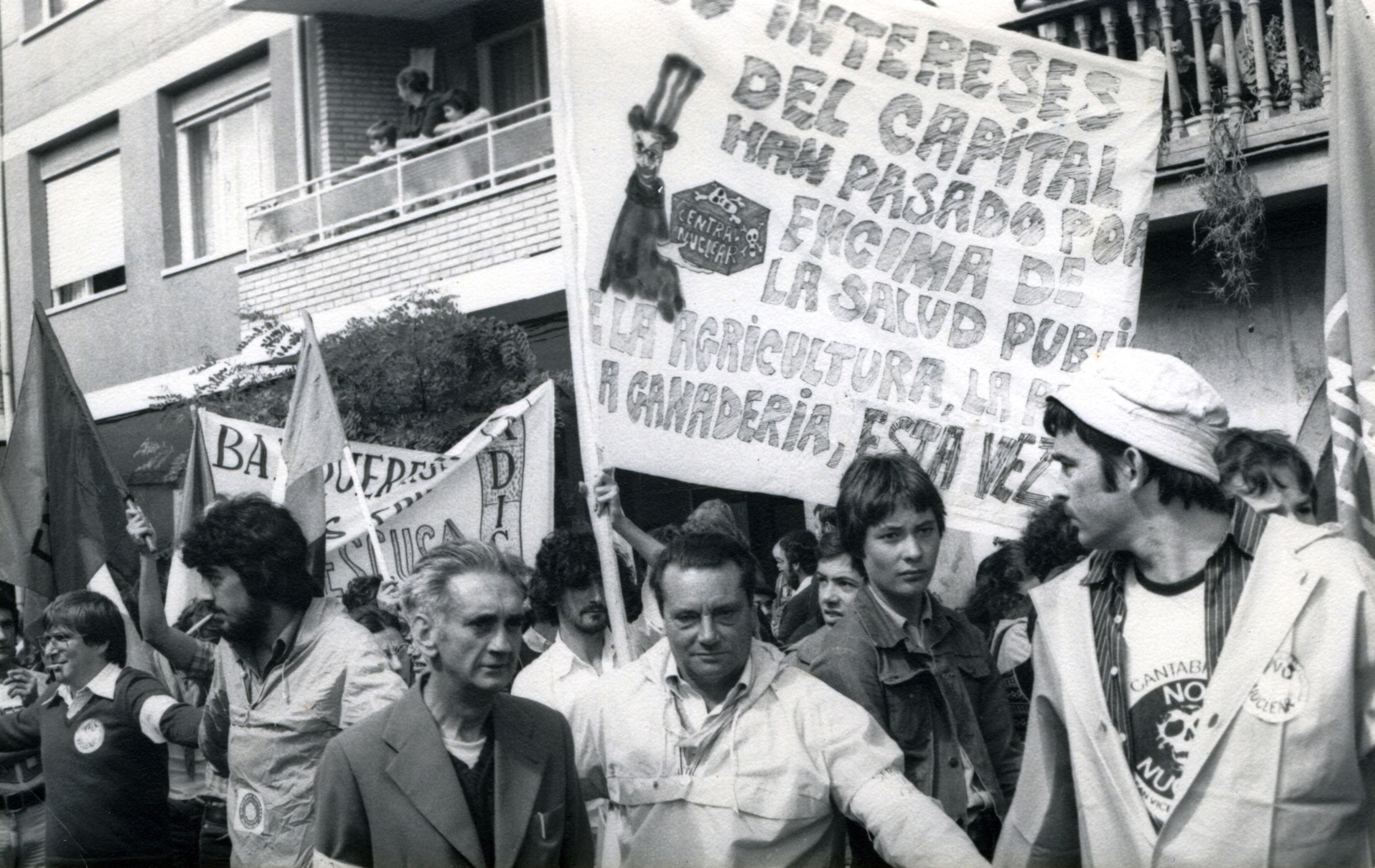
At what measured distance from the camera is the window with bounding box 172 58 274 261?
15758 mm

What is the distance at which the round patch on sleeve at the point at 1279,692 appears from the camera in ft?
8.81

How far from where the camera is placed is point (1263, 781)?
106 inches

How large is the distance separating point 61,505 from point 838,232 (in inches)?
165

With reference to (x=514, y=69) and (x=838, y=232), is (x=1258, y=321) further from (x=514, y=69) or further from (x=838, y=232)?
(x=514, y=69)

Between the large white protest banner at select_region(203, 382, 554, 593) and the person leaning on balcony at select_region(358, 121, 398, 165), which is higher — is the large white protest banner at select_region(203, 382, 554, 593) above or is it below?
below

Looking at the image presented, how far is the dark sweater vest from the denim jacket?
274 centimetres

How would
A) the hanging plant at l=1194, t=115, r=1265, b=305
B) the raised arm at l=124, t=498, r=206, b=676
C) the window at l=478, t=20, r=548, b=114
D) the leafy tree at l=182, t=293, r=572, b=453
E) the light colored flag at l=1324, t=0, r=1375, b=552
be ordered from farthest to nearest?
1. the window at l=478, t=20, r=548, b=114
2. the leafy tree at l=182, t=293, r=572, b=453
3. the hanging plant at l=1194, t=115, r=1265, b=305
4. the raised arm at l=124, t=498, r=206, b=676
5. the light colored flag at l=1324, t=0, r=1375, b=552

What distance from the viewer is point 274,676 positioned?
4512mm

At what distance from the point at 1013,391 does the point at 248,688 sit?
2322 mm

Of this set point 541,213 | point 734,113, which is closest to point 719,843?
point 734,113

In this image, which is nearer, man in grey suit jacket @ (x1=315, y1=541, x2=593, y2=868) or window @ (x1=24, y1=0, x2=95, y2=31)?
man in grey suit jacket @ (x1=315, y1=541, x2=593, y2=868)

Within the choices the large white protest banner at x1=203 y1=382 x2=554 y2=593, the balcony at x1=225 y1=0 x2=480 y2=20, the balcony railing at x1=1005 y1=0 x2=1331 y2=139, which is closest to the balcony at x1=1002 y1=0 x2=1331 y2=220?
the balcony railing at x1=1005 y1=0 x2=1331 y2=139

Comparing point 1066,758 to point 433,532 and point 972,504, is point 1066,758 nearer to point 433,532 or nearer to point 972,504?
point 972,504

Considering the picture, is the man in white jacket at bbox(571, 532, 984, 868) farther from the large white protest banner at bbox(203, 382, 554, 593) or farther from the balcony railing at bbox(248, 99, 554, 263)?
the balcony railing at bbox(248, 99, 554, 263)
